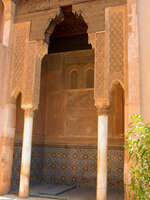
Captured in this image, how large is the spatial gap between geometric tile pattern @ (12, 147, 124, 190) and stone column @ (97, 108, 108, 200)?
2411 millimetres

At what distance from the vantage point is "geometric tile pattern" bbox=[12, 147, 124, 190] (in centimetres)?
802

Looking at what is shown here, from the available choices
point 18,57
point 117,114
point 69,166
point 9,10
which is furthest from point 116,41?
point 69,166

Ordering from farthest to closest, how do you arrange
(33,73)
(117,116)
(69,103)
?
(69,103) → (117,116) → (33,73)

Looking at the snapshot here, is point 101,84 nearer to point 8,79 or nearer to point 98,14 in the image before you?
point 98,14

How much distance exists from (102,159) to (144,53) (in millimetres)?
2502

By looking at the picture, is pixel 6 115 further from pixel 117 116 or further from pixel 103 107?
pixel 117 116

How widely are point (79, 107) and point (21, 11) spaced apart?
360 centimetres

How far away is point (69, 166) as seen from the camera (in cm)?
870

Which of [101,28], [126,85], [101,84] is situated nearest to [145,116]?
[126,85]

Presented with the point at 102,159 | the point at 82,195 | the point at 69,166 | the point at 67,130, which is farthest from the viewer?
the point at 67,130

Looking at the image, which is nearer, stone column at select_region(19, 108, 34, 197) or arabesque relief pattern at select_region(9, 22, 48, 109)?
stone column at select_region(19, 108, 34, 197)

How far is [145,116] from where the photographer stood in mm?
5496

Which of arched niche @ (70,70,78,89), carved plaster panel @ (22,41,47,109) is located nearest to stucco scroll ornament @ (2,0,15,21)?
carved plaster panel @ (22,41,47,109)

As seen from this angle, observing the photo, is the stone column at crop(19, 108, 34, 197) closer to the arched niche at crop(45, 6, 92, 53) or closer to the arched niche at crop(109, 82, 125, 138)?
the arched niche at crop(109, 82, 125, 138)
